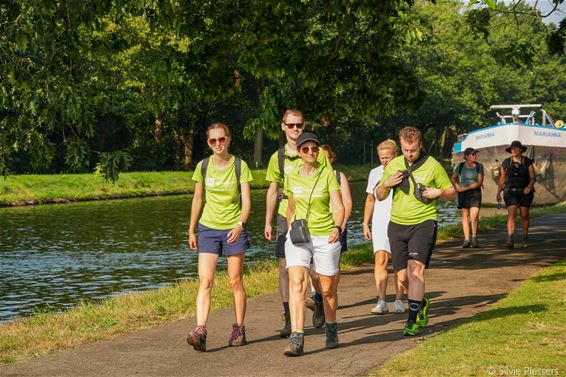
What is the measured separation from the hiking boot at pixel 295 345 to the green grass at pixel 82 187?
107 ft

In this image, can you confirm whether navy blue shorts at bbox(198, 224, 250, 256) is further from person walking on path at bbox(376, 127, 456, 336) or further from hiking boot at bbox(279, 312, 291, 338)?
person walking on path at bbox(376, 127, 456, 336)

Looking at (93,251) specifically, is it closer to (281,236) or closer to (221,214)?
(281,236)

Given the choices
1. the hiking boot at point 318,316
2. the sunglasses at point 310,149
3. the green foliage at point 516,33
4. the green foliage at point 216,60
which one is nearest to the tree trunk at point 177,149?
the green foliage at point 216,60

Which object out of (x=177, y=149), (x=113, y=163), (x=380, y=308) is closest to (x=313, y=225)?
(x=380, y=308)

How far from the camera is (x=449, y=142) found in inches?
4102

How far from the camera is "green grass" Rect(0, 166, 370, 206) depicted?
144ft

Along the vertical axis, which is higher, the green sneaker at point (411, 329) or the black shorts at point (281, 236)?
the black shorts at point (281, 236)

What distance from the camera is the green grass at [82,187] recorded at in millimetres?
43969

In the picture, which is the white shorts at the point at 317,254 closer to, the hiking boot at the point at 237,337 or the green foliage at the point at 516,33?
the hiking boot at the point at 237,337

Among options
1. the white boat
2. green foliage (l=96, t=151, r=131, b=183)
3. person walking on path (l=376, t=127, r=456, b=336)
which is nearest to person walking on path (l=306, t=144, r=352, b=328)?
person walking on path (l=376, t=127, r=456, b=336)

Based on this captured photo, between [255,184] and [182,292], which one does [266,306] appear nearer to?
[182,292]

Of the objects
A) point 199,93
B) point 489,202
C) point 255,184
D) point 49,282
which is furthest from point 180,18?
point 255,184

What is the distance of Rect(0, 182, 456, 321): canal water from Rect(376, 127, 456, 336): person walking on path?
6842 millimetres

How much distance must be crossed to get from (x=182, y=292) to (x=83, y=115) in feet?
9.92
